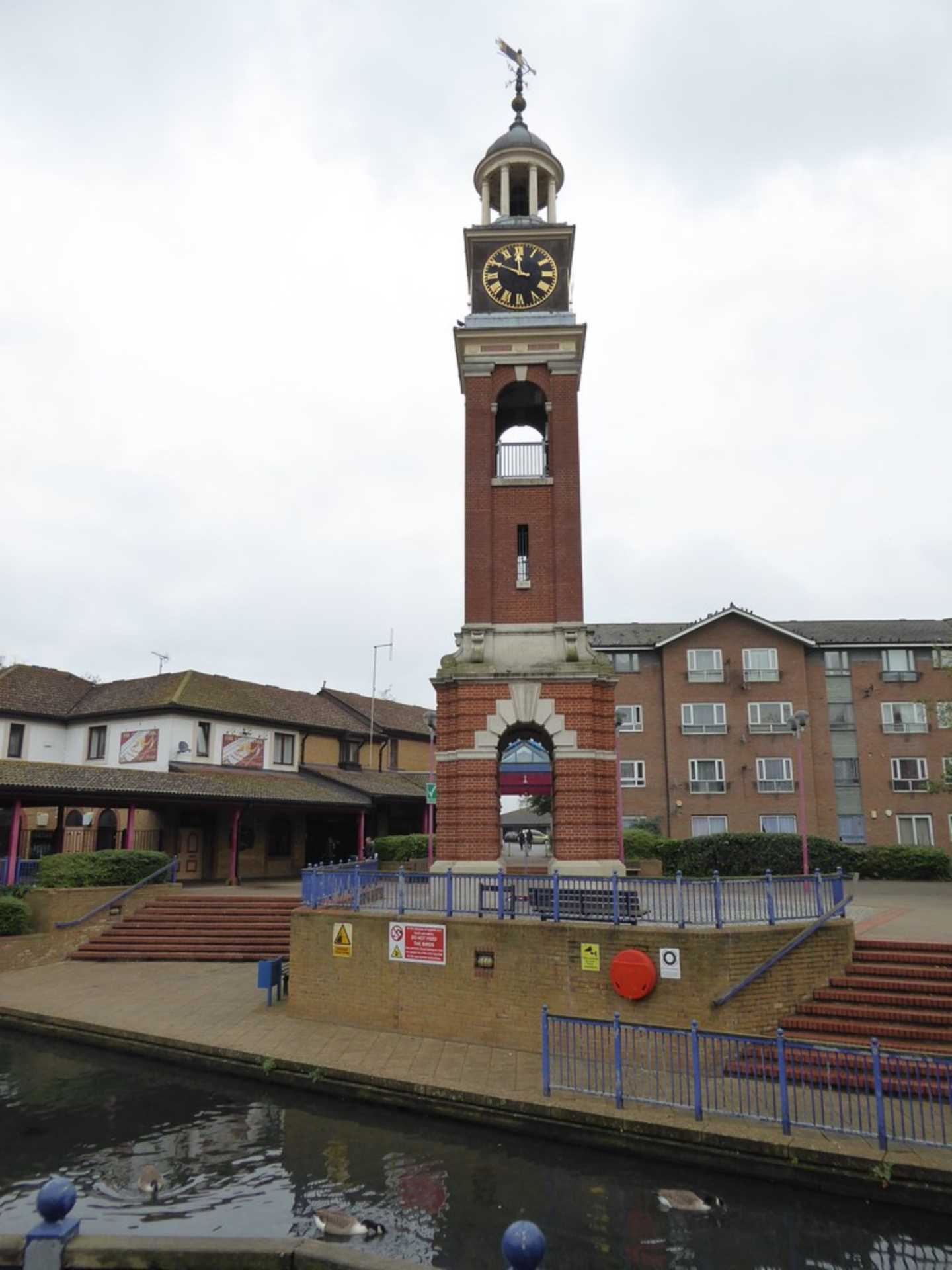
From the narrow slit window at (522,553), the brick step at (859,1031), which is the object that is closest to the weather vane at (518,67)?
the narrow slit window at (522,553)

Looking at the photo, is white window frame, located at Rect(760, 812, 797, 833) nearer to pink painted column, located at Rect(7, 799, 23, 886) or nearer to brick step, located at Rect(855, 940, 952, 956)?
brick step, located at Rect(855, 940, 952, 956)

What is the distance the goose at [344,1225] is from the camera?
7.92 meters

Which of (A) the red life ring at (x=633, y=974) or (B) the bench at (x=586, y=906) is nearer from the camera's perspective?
(A) the red life ring at (x=633, y=974)

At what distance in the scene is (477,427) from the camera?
2117cm

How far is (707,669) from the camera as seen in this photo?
39438 mm

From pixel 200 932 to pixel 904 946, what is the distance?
1735 cm

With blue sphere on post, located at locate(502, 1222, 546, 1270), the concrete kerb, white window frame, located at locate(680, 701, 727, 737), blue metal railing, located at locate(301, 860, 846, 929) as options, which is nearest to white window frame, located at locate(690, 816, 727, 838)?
white window frame, located at locate(680, 701, 727, 737)

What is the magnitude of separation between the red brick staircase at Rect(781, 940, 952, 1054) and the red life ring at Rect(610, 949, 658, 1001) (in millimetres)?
2143

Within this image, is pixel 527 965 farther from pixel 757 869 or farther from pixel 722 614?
pixel 722 614

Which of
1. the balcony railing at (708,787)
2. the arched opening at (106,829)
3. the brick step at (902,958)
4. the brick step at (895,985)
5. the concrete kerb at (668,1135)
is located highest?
the balcony railing at (708,787)

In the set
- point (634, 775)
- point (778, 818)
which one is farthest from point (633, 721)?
point (778, 818)

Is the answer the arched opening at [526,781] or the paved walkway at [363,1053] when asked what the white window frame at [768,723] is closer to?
the arched opening at [526,781]

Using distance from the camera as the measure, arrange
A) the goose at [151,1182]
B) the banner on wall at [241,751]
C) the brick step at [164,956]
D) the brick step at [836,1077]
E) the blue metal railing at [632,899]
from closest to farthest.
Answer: the goose at [151,1182]
the brick step at [836,1077]
the blue metal railing at [632,899]
the brick step at [164,956]
the banner on wall at [241,751]

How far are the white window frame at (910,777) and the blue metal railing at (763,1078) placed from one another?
3001 cm
